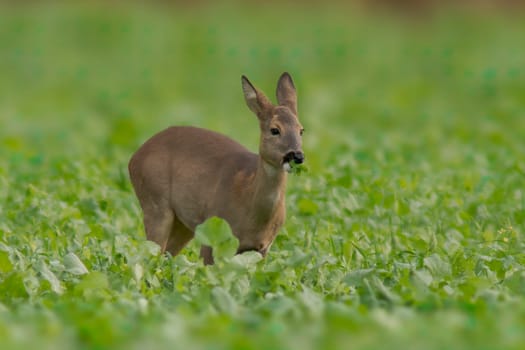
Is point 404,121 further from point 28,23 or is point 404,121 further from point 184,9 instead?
point 184,9

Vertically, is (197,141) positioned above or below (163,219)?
above

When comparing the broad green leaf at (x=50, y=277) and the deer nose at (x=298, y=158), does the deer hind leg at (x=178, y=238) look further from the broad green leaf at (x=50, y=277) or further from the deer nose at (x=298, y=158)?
the broad green leaf at (x=50, y=277)

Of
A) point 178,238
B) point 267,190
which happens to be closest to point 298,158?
point 267,190

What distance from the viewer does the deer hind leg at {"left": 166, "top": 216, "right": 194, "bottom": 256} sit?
851cm

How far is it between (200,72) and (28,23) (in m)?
6.63

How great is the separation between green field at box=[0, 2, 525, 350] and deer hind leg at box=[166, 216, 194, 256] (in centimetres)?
19

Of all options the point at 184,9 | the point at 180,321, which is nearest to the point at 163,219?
the point at 180,321

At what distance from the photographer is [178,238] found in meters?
8.57

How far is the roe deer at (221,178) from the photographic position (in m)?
7.71

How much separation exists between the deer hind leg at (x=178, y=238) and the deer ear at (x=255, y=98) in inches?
39.9

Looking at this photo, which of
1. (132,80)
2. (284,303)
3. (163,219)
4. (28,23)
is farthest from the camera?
(28,23)

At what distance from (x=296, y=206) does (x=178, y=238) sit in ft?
3.50

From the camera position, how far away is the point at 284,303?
Answer: 5730 millimetres

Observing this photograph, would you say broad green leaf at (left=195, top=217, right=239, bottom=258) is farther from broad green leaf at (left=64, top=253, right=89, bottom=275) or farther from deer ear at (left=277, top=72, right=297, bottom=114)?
deer ear at (left=277, top=72, right=297, bottom=114)
